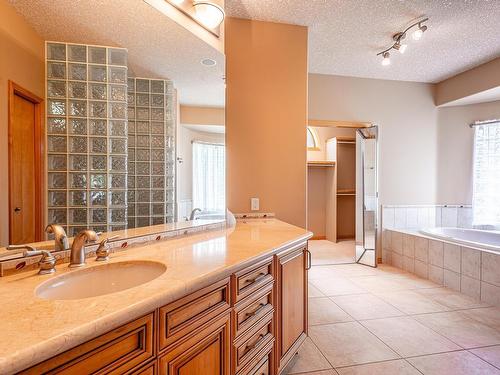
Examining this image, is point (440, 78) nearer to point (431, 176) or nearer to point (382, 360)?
point (431, 176)

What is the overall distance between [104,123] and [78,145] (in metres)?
0.17

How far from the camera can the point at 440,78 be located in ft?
12.5

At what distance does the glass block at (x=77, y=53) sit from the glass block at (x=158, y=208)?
0.81m

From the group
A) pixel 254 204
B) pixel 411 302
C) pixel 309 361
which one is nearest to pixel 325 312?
pixel 309 361

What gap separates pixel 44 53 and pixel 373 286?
3.38m

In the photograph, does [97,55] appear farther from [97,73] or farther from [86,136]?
[86,136]

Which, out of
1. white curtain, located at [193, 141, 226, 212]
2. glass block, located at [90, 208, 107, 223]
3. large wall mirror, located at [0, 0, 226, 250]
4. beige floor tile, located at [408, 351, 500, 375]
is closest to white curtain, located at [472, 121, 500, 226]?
beige floor tile, located at [408, 351, 500, 375]

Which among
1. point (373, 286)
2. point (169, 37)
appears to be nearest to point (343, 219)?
point (373, 286)

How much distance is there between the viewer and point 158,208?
1.66 meters

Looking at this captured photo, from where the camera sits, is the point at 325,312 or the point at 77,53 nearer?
the point at 77,53

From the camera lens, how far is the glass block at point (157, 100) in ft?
5.25

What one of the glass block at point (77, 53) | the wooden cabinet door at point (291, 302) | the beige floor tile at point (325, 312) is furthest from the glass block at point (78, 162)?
the beige floor tile at point (325, 312)

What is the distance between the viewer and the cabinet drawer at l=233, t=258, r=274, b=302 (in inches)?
45.7

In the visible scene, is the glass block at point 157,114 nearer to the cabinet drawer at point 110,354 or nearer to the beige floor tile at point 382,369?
the cabinet drawer at point 110,354
